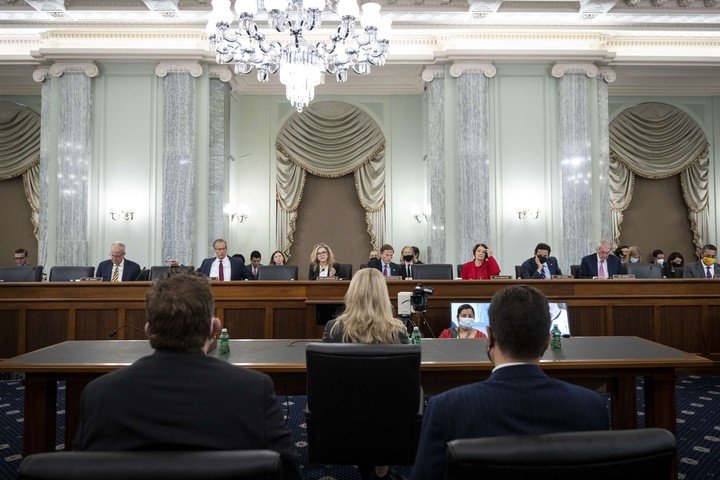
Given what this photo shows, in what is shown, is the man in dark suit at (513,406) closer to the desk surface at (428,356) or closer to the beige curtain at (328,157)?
the desk surface at (428,356)

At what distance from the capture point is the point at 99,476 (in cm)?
111

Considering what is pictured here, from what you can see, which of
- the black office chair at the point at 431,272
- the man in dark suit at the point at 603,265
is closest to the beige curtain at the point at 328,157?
the black office chair at the point at 431,272

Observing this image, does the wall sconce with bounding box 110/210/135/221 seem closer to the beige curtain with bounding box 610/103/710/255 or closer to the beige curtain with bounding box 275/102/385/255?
the beige curtain with bounding box 275/102/385/255

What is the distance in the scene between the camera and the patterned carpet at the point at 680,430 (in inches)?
133

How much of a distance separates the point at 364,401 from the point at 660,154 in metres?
11.1


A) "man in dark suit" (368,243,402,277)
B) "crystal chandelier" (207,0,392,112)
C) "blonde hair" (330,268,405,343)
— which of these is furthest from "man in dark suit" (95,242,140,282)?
"blonde hair" (330,268,405,343)

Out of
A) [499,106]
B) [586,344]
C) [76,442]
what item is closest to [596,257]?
[499,106]

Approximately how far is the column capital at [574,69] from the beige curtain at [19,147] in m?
9.69

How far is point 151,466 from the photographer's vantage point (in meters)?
1.11

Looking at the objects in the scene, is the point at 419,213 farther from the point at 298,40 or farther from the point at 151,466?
the point at 151,466

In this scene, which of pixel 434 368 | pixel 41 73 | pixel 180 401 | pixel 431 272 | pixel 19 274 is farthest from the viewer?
pixel 41 73

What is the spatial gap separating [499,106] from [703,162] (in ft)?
16.9

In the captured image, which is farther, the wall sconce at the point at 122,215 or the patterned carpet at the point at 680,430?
the wall sconce at the point at 122,215

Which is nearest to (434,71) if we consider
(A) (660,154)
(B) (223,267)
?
(B) (223,267)
